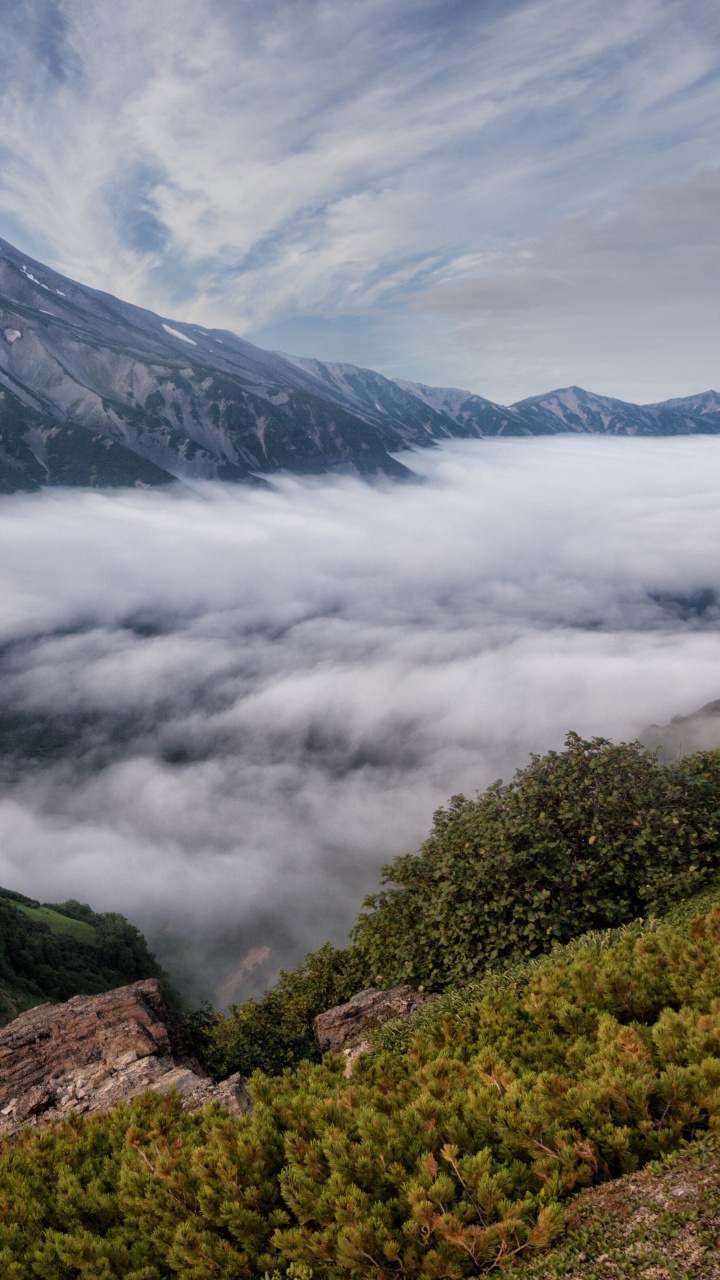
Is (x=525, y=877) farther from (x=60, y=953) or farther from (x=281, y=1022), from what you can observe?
(x=60, y=953)

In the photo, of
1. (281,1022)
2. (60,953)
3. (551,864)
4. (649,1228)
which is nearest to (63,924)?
(60,953)

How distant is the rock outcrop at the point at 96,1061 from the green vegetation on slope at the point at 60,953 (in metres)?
36.8

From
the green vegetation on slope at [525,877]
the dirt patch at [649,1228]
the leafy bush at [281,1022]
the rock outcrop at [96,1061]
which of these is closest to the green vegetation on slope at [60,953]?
the leafy bush at [281,1022]

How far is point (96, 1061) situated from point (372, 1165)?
1302 centimetres

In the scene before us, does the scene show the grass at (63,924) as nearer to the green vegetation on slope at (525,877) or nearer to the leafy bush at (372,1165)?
the green vegetation on slope at (525,877)

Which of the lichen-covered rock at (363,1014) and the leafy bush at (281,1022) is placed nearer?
the lichen-covered rock at (363,1014)

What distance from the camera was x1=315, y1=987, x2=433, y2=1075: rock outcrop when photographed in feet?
55.0

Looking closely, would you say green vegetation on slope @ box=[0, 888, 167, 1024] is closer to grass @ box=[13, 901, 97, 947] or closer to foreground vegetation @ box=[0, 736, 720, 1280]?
grass @ box=[13, 901, 97, 947]

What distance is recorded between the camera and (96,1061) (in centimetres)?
1623

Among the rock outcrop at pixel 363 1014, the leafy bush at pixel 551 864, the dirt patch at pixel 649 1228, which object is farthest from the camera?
the leafy bush at pixel 551 864

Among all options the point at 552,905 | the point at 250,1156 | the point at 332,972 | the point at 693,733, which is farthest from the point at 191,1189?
the point at 693,733

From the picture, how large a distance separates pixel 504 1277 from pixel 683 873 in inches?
544

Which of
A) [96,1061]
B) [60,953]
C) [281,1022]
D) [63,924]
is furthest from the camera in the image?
[63,924]

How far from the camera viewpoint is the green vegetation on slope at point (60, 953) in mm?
70938
